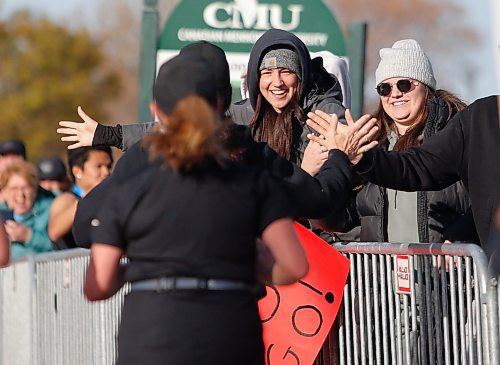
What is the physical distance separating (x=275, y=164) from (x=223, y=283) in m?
0.99

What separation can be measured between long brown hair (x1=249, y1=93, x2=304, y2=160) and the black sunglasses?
50 cm

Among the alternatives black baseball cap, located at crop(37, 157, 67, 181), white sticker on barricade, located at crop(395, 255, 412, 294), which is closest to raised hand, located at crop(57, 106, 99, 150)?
white sticker on barricade, located at crop(395, 255, 412, 294)

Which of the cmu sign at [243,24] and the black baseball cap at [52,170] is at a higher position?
the cmu sign at [243,24]

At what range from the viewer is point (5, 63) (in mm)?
65438

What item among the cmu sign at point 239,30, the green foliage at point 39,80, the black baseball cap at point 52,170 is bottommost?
the black baseball cap at point 52,170

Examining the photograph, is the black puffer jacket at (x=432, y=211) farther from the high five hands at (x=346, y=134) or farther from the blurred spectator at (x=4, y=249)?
the blurred spectator at (x=4, y=249)

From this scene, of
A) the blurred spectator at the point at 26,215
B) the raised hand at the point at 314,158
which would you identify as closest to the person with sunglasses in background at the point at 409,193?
the raised hand at the point at 314,158

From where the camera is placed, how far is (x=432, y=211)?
7.09 metres

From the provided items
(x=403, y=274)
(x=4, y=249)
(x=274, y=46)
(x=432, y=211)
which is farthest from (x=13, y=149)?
(x=403, y=274)

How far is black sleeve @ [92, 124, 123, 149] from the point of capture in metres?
7.22

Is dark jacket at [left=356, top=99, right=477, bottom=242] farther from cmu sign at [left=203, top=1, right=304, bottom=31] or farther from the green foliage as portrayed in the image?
the green foliage

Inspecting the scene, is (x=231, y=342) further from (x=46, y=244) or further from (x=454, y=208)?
(x=46, y=244)

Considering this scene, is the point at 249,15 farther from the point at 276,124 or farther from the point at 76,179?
the point at 276,124

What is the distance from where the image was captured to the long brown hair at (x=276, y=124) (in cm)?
703
